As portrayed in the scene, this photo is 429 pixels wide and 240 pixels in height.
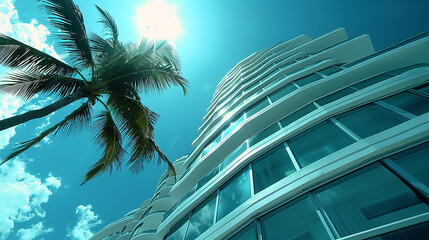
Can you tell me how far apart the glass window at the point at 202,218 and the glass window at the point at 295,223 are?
7.60 feet

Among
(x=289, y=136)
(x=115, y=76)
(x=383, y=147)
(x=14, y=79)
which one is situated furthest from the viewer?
(x=115, y=76)

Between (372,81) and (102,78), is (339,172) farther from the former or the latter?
A: (102,78)

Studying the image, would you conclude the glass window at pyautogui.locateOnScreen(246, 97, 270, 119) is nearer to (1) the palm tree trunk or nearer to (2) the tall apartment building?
(2) the tall apartment building

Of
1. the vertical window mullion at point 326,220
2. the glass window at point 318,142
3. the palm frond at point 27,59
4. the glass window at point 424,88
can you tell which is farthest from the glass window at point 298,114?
the palm frond at point 27,59

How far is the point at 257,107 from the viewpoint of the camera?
40.0 ft

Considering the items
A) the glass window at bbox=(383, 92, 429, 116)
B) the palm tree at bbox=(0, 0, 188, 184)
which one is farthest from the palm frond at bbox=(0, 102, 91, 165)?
the glass window at bbox=(383, 92, 429, 116)

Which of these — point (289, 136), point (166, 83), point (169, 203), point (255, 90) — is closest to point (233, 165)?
point (289, 136)

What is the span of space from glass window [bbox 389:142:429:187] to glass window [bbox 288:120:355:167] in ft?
3.62

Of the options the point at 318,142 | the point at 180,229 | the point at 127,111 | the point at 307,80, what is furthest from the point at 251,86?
the point at 180,229

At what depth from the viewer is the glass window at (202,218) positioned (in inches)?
260

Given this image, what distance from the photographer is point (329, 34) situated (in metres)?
18.1

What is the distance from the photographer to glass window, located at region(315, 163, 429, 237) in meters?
3.22

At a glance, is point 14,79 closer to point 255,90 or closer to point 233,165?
point 233,165

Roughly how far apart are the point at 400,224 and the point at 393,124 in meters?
2.81
